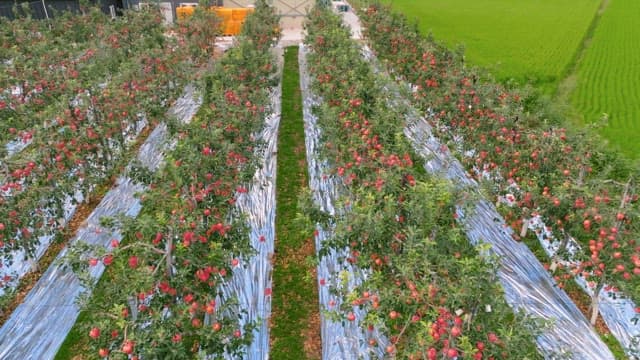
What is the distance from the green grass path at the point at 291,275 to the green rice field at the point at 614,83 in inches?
431

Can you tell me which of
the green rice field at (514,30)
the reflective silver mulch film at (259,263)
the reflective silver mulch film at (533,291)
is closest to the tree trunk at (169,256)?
the reflective silver mulch film at (259,263)

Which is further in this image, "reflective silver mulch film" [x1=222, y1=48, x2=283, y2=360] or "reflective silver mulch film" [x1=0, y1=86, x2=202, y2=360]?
"reflective silver mulch film" [x1=222, y1=48, x2=283, y2=360]

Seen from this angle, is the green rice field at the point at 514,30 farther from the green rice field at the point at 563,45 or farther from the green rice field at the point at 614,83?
the green rice field at the point at 614,83

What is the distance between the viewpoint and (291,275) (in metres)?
10.7

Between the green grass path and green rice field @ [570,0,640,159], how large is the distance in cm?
1094

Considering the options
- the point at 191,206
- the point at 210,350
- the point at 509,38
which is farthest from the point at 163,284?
the point at 509,38

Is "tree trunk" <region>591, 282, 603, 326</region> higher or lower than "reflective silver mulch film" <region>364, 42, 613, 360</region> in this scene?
higher

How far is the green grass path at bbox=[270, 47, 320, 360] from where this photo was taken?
8.92 m

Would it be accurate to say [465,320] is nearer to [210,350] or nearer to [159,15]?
[210,350]

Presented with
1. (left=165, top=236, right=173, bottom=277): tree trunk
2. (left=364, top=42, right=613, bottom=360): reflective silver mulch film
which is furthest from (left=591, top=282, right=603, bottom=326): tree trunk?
(left=165, top=236, right=173, bottom=277): tree trunk

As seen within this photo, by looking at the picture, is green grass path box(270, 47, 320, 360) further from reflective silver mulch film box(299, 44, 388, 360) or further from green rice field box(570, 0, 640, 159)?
green rice field box(570, 0, 640, 159)

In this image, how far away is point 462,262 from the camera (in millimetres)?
6023

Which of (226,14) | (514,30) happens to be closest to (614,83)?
(514,30)

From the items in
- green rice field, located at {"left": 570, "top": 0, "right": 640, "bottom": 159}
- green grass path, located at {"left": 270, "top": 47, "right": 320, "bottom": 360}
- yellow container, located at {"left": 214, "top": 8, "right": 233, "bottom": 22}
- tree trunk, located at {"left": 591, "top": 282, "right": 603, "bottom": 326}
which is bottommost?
green grass path, located at {"left": 270, "top": 47, "right": 320, "bottom": 360}
